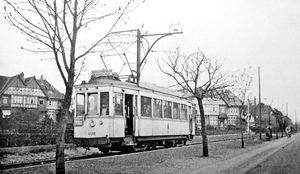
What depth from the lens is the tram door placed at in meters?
15.9

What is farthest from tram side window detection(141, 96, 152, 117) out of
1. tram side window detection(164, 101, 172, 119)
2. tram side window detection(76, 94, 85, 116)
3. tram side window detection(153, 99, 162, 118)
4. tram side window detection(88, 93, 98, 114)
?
tram side window detection(76, 94, 85, 116)

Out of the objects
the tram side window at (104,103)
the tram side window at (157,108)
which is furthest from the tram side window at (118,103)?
the tram side window at (157,108)

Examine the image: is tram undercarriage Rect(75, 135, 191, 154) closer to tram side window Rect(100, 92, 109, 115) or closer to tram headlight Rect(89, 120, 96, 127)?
tram headlight Rect(89, 120, 96, 127)

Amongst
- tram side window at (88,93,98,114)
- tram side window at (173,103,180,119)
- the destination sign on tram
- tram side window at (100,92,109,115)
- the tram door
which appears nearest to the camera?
tram side window at (100,92,109,115)

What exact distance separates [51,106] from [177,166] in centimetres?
5880

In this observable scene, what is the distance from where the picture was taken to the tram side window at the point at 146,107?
657 inches

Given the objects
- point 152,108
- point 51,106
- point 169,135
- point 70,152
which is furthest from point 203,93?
point 51,106

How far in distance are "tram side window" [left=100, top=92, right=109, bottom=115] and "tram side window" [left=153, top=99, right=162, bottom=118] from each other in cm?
362

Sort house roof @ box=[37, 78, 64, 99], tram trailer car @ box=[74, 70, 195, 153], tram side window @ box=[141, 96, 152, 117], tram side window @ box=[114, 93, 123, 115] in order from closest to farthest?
tram trailer car @ box=[74, 70, 195, 153] < tram side window @ box=[114, 93, 123, 115] < tram side window @ box=[141, 96, 152, 117] < house roof @ box=[37, 78, 64, 99]

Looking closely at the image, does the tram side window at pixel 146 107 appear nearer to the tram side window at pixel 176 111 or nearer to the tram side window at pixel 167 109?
the tram side window at pixel 167 109

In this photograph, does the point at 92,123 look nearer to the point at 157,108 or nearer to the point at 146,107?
the point at 146,107

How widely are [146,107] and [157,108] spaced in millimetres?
1316

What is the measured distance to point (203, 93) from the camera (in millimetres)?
16906

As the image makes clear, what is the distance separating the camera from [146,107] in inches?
670
